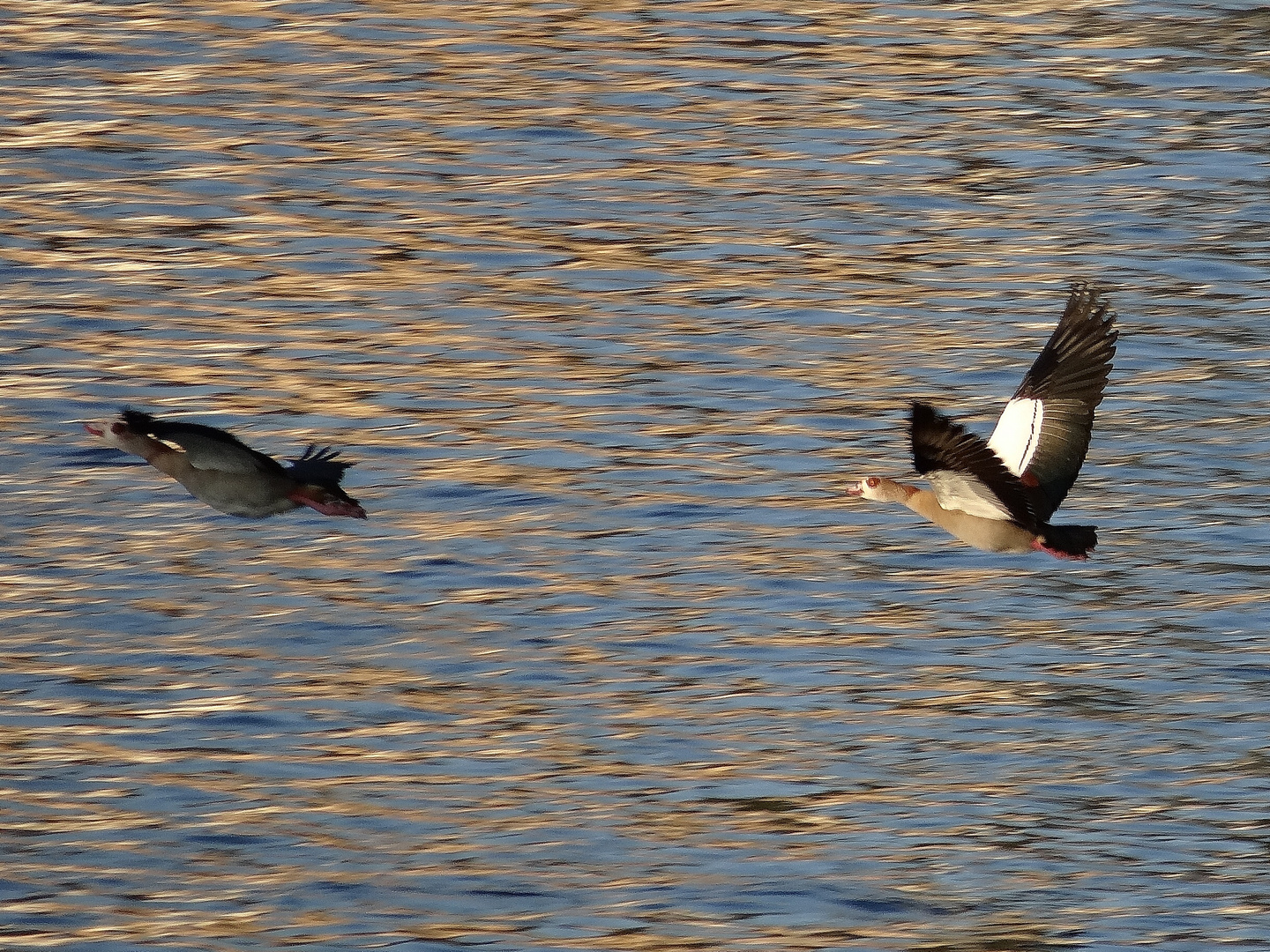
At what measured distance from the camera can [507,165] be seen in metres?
16.9

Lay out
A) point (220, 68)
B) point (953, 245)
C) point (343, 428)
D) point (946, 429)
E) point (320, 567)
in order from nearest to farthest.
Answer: point (946, 429)
point (320, 567)
point (343, 428)
point (953, 245)
point (220, 68)

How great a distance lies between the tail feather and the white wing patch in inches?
9.8

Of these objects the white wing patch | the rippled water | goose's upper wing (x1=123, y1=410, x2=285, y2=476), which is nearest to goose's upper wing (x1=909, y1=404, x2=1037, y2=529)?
the white wing patch

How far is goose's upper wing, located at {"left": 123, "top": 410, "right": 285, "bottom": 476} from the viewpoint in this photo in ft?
31.7

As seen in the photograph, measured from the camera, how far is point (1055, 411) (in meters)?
10.1

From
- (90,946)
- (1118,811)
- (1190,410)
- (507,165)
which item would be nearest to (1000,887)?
(1118,811)

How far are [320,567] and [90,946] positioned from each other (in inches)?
127

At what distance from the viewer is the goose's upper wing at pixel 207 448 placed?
9.65 meters

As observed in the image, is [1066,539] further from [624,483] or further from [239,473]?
[624,483]

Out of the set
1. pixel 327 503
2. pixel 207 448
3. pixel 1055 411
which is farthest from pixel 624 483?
pixel 207 448

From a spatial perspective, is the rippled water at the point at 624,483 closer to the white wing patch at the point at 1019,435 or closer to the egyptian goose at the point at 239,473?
the egyptian goose at the point at 239,473

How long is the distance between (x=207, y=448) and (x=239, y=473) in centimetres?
16

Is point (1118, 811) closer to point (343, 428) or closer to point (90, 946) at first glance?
point (90, 946)

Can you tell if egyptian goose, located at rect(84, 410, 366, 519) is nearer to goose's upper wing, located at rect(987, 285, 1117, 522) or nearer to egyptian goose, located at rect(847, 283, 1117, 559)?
egyptian goose, located at rect(847, 283, 1117, 559)
